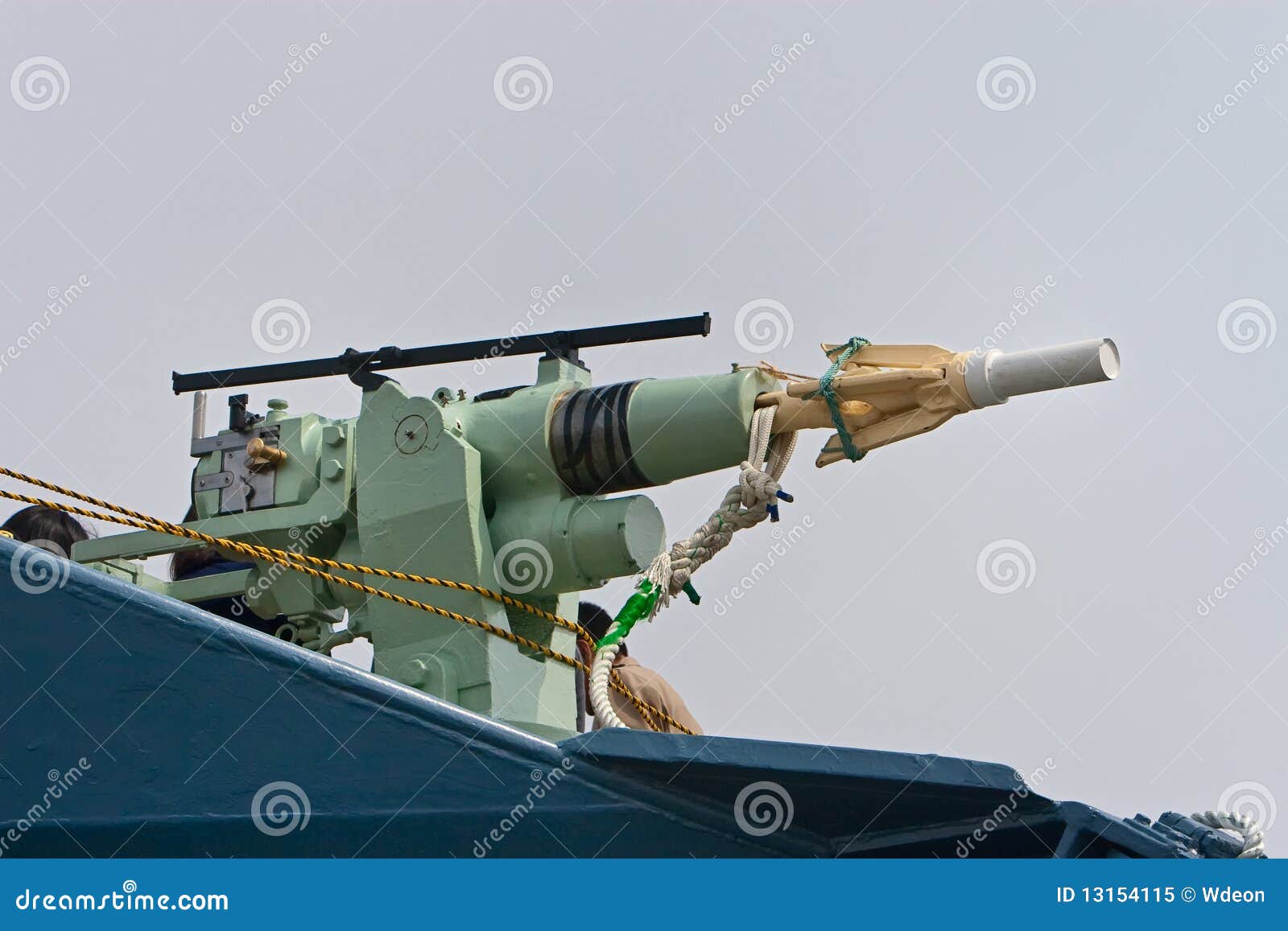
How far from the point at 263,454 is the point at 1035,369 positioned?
10.6ft

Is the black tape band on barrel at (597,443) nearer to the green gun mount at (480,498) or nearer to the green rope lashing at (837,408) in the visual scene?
the green gun mount at (480,498)

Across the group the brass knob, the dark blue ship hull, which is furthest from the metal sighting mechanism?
the dark blue ship hull

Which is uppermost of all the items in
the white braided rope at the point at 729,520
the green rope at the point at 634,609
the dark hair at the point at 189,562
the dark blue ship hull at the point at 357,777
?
the dark hair at the point at 189,562

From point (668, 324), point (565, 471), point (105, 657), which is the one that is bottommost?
point (105, 657)

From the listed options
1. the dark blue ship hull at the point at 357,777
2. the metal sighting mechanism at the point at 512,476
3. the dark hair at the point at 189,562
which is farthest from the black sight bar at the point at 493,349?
the dark blue ship hull at the point at 357,777

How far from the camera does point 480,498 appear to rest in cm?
781

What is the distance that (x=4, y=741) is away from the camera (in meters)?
4.80

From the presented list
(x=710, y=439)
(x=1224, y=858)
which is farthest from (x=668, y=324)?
→ (x=1224, y=858)

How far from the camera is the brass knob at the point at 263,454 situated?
8281 mm

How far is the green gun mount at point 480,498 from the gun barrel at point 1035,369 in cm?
84

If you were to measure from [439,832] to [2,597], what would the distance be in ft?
4.13

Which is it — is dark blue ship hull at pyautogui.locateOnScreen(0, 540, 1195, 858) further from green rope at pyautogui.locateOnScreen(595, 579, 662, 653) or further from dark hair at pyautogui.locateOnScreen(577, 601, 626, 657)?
dark hair at pyautogui.locateOnScreen(577, 601, 626, 657)

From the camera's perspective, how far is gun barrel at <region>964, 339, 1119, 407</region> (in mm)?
6945

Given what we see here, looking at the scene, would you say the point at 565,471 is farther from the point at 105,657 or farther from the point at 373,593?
the point at 105,657
